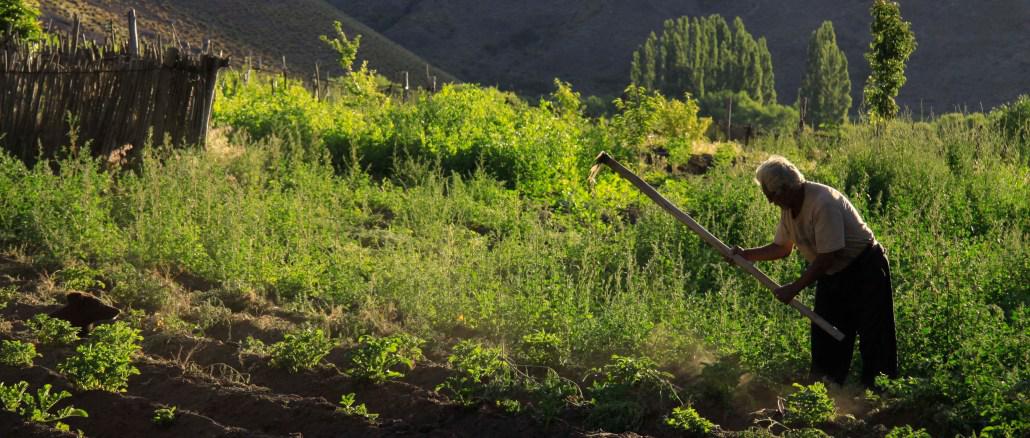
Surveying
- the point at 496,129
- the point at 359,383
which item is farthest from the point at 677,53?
A: the point at 359,383

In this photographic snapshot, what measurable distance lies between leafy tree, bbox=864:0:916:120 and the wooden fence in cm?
895

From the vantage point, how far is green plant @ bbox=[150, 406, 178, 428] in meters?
4.97

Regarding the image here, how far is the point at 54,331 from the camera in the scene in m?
5.95

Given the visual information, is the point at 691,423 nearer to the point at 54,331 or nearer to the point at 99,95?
the point at 54,331

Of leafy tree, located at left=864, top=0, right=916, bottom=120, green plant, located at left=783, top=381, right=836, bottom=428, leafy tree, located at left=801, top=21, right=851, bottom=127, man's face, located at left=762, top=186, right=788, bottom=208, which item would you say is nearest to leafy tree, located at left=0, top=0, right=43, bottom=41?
man's face, located at left=762, top=186, right=788, bottom=208

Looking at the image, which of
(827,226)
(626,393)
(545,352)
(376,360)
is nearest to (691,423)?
(626,393)

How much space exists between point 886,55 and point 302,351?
11.9 metres

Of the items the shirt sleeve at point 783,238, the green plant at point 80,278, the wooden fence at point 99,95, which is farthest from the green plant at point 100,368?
the wooden fence at point 99,95

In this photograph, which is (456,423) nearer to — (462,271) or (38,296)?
(462,271)

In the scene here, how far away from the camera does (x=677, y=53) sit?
52.5 m

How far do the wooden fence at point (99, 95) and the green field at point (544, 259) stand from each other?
309 mm

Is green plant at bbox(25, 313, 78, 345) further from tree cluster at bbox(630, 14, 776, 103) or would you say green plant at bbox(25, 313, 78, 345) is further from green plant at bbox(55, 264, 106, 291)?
tree cluster at bbox(630, 14, 776, 103)

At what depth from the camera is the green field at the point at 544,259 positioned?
5090 mm

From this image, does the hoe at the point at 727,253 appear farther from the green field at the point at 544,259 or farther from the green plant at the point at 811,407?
the green plant at the point at 811,407
